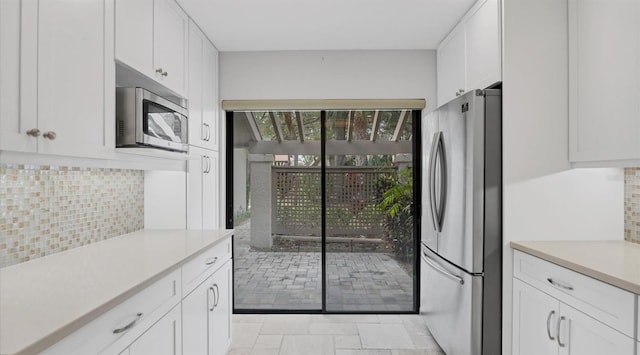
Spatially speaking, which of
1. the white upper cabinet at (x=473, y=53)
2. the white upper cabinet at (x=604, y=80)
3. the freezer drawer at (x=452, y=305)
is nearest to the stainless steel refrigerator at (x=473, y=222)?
the freezer drawer at (x=452, y=305)

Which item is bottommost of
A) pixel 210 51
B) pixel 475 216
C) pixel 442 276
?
pixel 442 276

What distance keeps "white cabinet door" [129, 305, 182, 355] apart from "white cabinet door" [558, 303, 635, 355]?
1717 mm

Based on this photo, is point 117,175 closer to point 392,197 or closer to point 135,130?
point 135,130

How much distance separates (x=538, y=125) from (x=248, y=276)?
2659 millimetres

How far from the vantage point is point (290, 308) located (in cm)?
322

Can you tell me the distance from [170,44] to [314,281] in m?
2.30

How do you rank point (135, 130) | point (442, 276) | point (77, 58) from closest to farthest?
point (77, 58), point (135, 130), point (442, 276)

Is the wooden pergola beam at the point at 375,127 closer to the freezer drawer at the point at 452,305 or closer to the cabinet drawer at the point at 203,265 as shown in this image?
the freezer drawer at the point at 452,305

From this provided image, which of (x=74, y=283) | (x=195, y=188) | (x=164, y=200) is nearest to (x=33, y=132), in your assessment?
(x=74, y=283)

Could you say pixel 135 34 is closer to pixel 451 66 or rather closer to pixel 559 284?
pixel 451 66

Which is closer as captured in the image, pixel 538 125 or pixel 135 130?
pixel 135 130

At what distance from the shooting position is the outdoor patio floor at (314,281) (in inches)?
127

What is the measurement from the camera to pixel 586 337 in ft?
4.61

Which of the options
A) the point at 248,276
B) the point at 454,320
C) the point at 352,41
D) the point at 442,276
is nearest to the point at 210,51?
the point at 352,41
